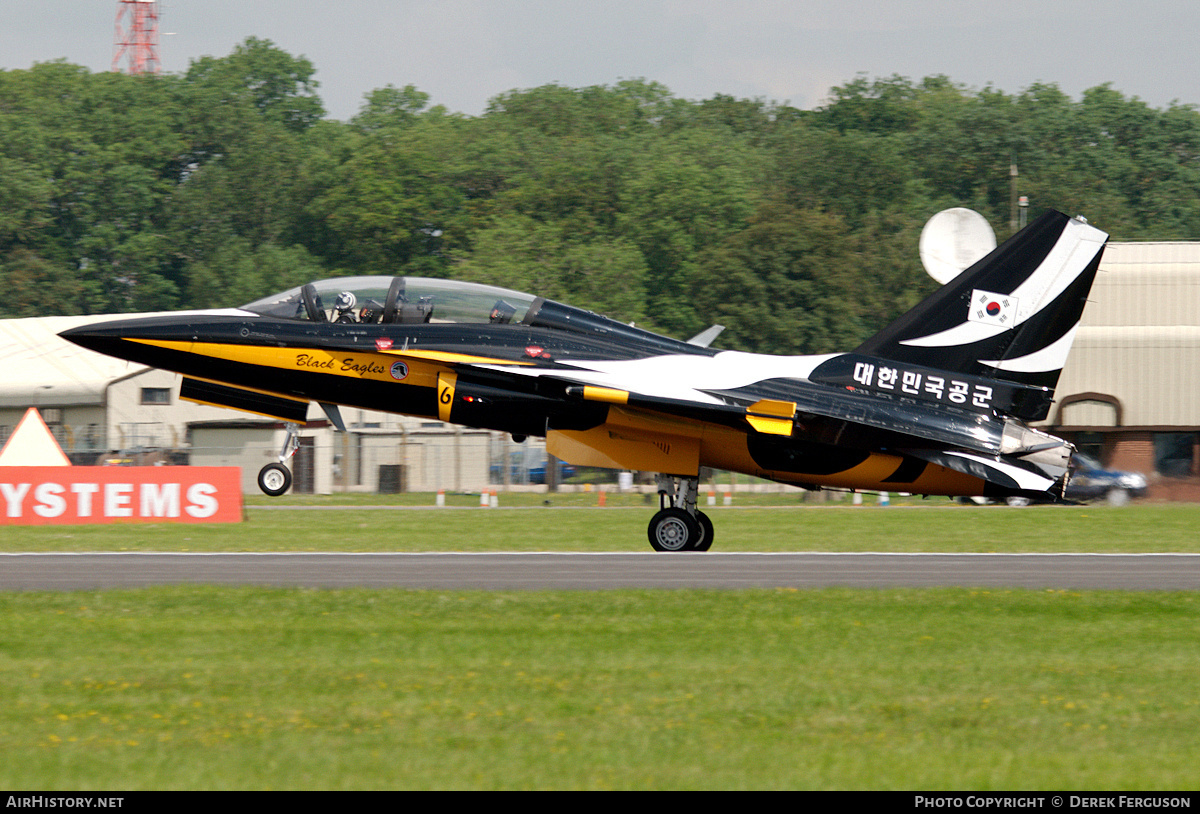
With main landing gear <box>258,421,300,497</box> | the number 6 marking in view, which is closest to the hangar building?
the number 6 marking

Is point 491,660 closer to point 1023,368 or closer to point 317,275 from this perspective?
point 1023,368

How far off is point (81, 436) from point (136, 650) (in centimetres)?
4175

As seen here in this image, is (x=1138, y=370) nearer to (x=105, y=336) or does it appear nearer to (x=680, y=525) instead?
(x=680, y=525)

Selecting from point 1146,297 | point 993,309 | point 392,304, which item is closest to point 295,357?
point 392,304

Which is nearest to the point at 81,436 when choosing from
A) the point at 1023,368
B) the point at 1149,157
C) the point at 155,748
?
the point at 1023,368

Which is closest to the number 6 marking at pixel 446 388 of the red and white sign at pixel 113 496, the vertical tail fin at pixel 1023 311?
the vertical tail fin at pixel 1023 311

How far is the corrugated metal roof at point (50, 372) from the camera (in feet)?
169

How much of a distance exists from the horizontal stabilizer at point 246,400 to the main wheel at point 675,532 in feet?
19.1

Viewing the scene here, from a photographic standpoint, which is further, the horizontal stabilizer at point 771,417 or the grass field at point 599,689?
the horizontal stabilizer at point 771,417

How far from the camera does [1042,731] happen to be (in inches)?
367

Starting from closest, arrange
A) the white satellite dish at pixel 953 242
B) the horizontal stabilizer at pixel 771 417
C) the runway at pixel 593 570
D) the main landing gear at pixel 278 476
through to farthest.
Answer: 1. the runway at pixel 593 570
2. the main landing gear at pixel 278 476
3. the horizontal stabilizer at pixel 771 417
4. the white satellite dish at pixel 953 242

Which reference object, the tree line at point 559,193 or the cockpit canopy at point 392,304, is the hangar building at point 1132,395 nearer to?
the tree line at point 559,193

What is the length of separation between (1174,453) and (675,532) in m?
31.7

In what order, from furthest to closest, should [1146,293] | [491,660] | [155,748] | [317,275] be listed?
[317,275] → [1146,293] → [491,660] → [155,748]
